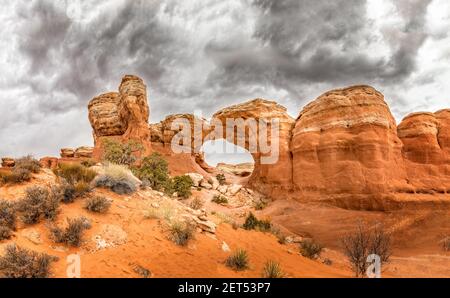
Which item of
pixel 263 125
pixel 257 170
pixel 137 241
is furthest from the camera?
pixel 257 170

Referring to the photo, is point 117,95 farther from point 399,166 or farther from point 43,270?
point 43,270

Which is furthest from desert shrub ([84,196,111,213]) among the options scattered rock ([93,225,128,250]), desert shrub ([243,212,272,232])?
desert shrub ([243,212,272,232])

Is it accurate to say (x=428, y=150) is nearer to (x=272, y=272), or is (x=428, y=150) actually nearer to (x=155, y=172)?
A: (x=272, y=272)

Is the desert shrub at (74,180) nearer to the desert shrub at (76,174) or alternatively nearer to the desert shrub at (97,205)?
the desert shrub at (76,174)

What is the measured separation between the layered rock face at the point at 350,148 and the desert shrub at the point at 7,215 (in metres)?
15.0

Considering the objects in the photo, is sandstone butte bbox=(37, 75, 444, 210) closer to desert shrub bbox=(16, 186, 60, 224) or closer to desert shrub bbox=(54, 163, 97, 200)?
desert shrub bbox=(54, 163, 97, 200)

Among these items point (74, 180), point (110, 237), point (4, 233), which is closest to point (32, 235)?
point (4, 233)

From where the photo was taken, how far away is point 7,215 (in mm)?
6375

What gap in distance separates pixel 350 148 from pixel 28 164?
1530cm
